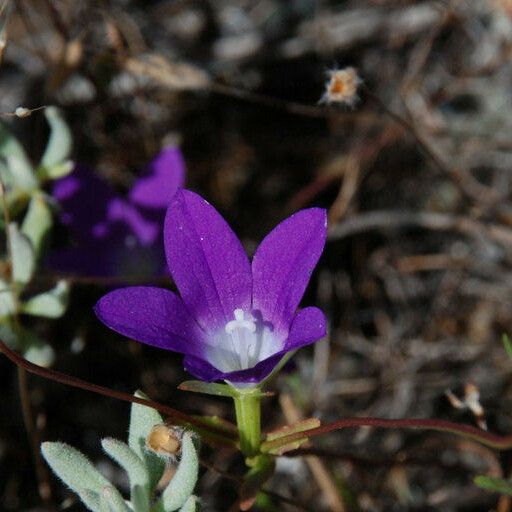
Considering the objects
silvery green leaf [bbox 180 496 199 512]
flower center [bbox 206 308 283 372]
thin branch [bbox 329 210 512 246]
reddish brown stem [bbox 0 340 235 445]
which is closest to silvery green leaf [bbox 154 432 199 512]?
silvery green leaf [bbox 180 496 199 512]

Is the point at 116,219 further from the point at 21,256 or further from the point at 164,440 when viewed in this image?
the point at 164,440

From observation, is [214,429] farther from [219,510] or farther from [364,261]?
[364,261]

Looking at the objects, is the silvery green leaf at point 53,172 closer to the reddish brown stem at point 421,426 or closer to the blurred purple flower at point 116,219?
the blurred purple flower at point 116,219

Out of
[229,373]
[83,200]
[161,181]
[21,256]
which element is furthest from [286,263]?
[83,200]

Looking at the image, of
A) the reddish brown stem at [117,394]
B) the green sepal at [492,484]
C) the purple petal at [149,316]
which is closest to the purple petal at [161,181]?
the purple petal at [149,316]

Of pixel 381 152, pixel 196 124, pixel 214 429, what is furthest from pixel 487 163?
pixel 214 429

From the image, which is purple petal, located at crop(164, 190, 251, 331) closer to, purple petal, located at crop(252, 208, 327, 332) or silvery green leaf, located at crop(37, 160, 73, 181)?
purple petal, located at crop(252, 208, 327, 332)

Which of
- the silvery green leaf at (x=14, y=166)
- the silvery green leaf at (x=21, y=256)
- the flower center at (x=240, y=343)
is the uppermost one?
the silvery green leaf at (x=14, y=166)
